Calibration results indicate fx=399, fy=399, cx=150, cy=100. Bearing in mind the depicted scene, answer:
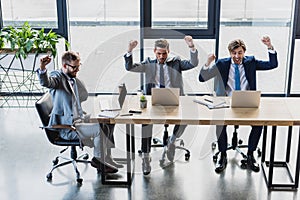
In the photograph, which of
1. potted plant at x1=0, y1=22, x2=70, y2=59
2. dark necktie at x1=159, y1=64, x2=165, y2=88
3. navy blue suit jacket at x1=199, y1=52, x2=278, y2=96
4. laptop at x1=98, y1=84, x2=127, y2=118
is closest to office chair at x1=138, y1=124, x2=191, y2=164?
dark necktie at x1=159, y1=64, x2=165, y2=88

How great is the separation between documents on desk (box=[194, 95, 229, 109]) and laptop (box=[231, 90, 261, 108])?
0.10 metres

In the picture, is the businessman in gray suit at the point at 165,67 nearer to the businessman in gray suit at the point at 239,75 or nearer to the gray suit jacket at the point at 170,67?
the gray suit jacket at the point at 170,67

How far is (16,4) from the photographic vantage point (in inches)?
239

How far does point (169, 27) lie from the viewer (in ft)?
19.4

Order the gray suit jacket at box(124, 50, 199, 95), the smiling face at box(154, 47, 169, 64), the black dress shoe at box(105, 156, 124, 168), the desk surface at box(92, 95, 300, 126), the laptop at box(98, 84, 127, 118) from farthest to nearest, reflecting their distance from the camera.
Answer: the gray suit jacket at box(124, 50, 199, 95), the smiling face at box(154, 47, 169, 64), the black dress shoe at box(105, 156, 124, 168), the laptop at box(98, 84, 127, 118), the desk surface at box(92, 95, 300, 126)

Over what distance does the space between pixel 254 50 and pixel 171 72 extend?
Result: 220 centimetres

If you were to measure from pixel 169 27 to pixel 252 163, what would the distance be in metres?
2.64

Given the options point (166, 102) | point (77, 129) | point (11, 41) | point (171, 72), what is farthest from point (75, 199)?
point (11, 41)

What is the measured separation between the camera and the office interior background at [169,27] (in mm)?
5797

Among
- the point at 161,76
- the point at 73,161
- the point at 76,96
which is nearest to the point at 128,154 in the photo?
the point at 73,161

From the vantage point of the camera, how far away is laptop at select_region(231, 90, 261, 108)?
364cm

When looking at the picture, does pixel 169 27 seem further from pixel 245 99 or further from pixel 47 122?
pixel 47 122

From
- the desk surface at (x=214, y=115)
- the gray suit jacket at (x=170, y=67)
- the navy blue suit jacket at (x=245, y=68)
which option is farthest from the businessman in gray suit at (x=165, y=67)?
the desk surface at (x=214, y=115)

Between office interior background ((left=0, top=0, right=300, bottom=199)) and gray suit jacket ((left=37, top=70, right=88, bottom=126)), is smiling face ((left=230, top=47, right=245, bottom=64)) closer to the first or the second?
gray suit jacket ((left=37, top=70, right=88, bottom=126))
